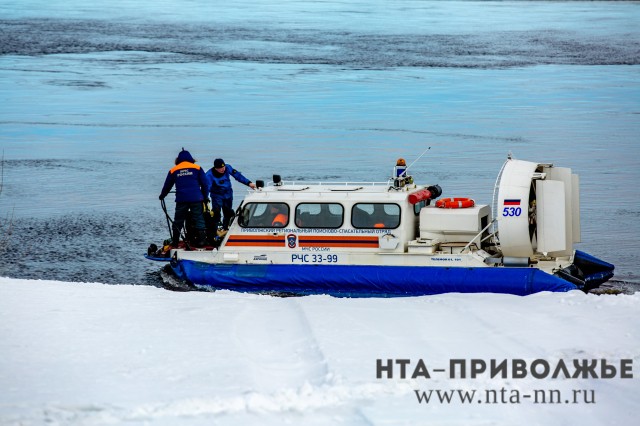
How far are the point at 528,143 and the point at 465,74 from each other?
11.2 metres

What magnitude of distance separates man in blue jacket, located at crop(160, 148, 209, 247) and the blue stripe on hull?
0.61 metres

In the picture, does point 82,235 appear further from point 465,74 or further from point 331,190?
point 465,74

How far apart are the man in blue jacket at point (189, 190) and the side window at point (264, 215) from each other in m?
0.67

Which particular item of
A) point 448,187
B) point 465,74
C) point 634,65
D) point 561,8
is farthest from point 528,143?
point 561,8

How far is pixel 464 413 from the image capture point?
680 centimetres

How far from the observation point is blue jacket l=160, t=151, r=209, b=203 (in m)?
13.7

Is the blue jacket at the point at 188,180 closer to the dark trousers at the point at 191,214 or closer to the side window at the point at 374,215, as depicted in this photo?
the dark trousers at the point at 191,214

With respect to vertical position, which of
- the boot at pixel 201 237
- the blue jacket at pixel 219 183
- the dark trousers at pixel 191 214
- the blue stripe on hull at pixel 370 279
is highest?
the blue jacket at pixel 219 183

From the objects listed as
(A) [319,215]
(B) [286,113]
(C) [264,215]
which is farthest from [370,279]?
(B) [286,113]

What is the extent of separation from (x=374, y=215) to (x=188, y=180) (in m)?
2.63

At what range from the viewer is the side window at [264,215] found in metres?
13.5

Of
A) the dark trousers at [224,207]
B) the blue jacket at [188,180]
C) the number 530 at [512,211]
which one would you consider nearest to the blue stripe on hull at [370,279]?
the number 530 at [512,211]

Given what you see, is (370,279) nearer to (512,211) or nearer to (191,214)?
(512,211)

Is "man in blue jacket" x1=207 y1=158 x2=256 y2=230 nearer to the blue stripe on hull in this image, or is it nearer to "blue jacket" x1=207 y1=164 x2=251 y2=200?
"blue jacket" x1=207 y1=164 x2=251 y2=200
